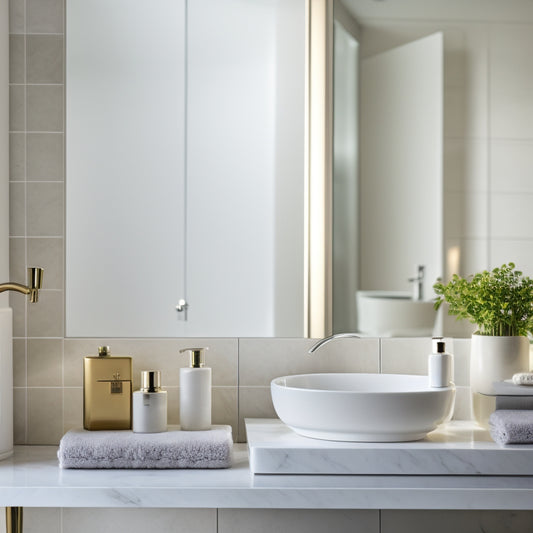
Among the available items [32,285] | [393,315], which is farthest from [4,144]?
[393,315]

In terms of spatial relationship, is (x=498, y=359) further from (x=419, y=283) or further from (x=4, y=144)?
(x=4, y=144)

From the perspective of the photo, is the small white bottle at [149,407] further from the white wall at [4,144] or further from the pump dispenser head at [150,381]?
the white wall at [4,144]

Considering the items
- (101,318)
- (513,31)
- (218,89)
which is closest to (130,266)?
(101,318)

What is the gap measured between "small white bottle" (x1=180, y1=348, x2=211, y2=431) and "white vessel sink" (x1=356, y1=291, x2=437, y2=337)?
42cm

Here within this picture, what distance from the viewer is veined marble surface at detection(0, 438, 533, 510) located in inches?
50.9

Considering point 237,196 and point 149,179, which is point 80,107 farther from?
point 237,196

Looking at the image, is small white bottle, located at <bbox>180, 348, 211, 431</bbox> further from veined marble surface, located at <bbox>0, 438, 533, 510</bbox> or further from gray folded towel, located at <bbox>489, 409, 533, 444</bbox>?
gray folded towel, located at <bbox>489, 409, 533, 444</bbox>

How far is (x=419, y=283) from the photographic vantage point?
1.74m

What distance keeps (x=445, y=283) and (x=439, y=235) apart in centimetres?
12

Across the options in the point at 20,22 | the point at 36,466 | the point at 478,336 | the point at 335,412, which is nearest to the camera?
the point at 335,412

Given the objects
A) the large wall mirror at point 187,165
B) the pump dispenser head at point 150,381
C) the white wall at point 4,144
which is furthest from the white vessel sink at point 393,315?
the white wall at point 4,144

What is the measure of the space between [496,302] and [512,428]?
329mm

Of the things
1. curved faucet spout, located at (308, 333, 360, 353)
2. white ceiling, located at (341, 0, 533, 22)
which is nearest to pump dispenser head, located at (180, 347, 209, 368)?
curved faucet spout, located at (308, 333, 360, 353)

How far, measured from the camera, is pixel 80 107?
1.73 metres
